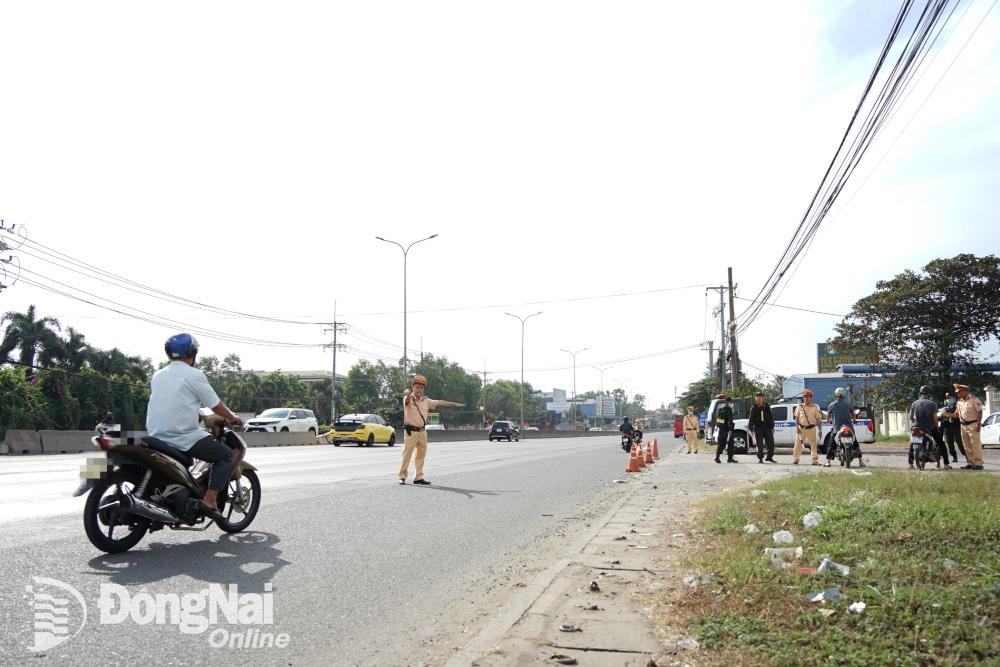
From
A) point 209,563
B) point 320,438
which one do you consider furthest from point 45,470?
point 320,438

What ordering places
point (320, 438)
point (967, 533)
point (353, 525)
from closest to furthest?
point (967, 533)
point (353, 525)
point (320, 438)

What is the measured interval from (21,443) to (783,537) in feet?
86.0

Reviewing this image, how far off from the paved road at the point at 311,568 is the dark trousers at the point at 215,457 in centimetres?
53

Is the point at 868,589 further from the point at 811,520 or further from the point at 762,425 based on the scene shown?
the point at 762,425

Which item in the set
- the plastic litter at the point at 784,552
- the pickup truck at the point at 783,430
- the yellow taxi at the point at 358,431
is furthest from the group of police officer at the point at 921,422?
the yellow taxi at the point at 358,431

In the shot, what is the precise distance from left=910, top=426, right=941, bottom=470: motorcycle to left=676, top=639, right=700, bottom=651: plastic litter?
13023mm

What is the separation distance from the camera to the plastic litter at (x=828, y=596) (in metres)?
4.16

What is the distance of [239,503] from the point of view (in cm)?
690

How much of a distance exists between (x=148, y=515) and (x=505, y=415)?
14106 centimetres

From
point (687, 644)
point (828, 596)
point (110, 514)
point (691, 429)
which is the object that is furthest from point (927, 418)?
point (110, 514)

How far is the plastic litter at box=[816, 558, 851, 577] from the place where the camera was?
15.4ft

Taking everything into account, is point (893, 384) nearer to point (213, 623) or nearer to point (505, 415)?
point (213, 623)

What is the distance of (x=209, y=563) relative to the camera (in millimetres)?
5648

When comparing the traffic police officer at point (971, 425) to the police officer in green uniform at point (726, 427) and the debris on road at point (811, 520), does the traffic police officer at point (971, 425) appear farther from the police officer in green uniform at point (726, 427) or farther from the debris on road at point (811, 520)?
the debris on road at point (811, 520)
